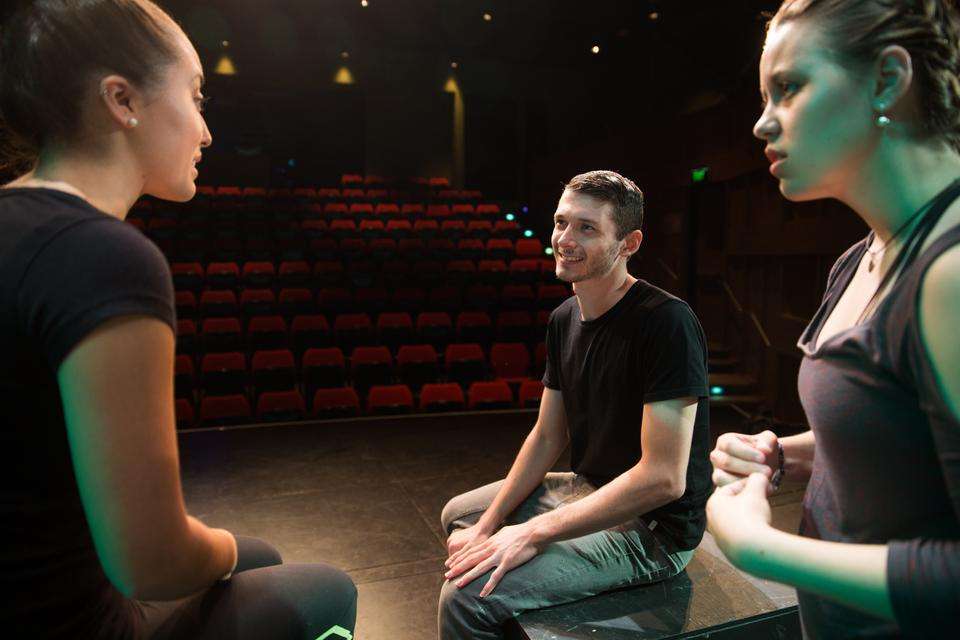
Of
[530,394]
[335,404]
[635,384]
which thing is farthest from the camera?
[530,394]

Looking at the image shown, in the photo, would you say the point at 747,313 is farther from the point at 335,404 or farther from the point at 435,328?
the point at 335,404

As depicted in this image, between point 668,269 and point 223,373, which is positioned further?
point 668,269

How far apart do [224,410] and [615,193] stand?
404 centimetres

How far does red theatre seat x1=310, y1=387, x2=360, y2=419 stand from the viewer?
5.02 meters

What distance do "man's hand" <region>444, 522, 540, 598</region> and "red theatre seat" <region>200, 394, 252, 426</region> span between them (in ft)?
12.5

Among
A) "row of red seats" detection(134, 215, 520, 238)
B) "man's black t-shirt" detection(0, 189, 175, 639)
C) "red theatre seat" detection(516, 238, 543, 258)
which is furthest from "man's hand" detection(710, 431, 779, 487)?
"row of red seats" detection(134, 215, 520, 238)

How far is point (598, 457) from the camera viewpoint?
1.69 metres

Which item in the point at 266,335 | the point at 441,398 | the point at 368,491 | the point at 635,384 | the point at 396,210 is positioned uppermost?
the point at 396,210

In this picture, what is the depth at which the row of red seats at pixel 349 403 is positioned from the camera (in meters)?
4.80

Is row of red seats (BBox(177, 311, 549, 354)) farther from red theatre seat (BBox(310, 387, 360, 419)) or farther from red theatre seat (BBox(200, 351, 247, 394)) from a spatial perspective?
red theatre seat (BBox(310, 387, 360, 419))

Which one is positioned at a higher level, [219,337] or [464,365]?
[219,337]

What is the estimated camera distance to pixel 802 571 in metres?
0.67

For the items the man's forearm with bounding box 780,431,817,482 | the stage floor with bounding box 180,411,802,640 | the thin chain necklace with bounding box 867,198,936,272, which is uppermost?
the thin chain necklace with bounding box 867,198,936,272

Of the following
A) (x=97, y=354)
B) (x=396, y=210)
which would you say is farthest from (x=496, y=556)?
(x=396, y=210)
